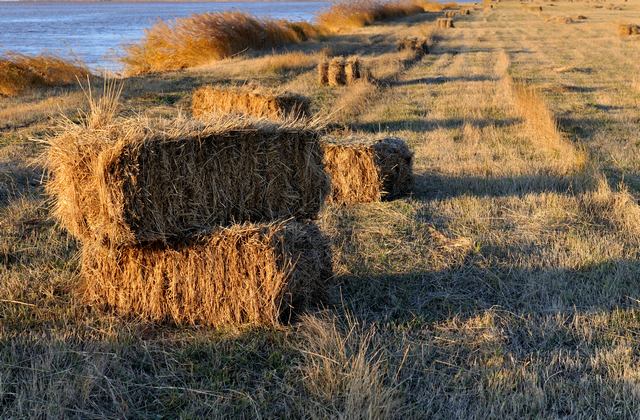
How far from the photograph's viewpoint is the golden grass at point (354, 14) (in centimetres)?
4301

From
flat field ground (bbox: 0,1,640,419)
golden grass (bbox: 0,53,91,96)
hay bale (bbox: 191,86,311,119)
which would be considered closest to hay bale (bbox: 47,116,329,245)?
flat field ground (bbox: 0,1,640,419)

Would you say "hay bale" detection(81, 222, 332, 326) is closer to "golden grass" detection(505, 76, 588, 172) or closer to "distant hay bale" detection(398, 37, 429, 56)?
"golden grass" detection(505, 76, 588, 172)

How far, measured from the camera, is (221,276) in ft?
16.3

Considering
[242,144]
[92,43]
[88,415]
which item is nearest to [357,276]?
[242,144]

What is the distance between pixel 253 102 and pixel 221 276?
6.29 m

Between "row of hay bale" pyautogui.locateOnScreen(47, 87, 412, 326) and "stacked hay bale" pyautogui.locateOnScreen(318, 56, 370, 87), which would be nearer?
"row of hay bale" pyautogui.locateOnScreen(47, 87, 412, 326)

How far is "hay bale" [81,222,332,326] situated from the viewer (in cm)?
493

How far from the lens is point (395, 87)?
17453 millimetres

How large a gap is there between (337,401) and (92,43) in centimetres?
3450

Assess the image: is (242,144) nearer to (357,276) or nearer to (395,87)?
(357,276)

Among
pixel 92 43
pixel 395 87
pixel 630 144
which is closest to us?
pixel 630 144

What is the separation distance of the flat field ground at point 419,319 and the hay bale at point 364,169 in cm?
24

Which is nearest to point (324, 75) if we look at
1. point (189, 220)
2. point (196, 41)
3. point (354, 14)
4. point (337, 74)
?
point (337, 74)

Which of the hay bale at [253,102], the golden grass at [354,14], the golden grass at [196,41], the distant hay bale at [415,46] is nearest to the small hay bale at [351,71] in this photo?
the hay bale at [253,102]
